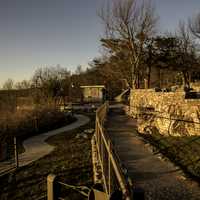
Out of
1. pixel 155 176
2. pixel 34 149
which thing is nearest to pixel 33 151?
pixel 34 149

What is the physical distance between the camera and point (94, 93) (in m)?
43.6

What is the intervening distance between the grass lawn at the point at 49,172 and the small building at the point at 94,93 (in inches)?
1167

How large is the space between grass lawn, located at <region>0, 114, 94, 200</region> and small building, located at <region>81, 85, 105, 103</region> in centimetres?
2964

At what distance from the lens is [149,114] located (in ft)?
50.9

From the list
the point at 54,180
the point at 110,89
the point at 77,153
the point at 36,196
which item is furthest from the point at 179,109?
the point at 110,89

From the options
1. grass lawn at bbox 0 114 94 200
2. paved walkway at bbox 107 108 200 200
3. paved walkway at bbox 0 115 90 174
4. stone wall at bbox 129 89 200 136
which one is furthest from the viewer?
stone wall at bbox 129 89 200 136

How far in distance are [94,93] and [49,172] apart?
113 ft

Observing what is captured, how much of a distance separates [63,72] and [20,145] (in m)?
40.1

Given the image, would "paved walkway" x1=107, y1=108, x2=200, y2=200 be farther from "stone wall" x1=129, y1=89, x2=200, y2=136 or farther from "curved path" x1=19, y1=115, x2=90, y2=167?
"curved path" x1=19, y1=115, x2=90, y2=167

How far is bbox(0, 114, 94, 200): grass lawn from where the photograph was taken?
7872mm

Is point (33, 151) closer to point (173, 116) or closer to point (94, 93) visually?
point (173, 116)

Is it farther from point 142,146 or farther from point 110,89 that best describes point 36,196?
point 110,89

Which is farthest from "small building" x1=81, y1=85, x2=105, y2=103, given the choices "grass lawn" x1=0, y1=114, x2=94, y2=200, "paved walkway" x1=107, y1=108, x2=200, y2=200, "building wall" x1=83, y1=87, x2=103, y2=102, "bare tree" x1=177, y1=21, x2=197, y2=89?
"paved walkway" x1=107, y1=108, x2=200, y2=200

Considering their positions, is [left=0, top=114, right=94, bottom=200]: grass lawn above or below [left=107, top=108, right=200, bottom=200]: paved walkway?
below
